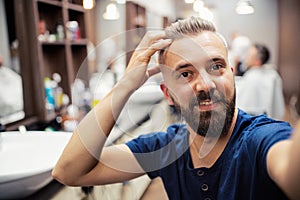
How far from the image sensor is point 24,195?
0.98 meters

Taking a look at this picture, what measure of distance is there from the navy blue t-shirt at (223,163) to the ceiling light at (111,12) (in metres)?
1.41

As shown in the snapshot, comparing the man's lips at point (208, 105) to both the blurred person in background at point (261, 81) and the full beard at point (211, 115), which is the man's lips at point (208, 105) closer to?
the full beard at point (211, 115)

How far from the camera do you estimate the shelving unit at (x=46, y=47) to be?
1535mm

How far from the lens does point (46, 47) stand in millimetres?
1771

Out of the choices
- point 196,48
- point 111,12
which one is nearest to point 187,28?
point 196,48

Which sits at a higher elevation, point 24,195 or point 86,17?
point 86,17

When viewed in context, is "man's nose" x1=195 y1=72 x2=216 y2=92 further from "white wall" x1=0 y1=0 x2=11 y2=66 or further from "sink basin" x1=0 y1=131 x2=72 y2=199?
"white wall" x1=0 y1=0 x2=11 y2=66

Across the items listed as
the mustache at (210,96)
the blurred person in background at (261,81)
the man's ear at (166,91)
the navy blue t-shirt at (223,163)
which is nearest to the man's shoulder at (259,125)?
the navy blue t-shirt at (223,163)

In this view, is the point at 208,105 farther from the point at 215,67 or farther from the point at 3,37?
the point at 3,37

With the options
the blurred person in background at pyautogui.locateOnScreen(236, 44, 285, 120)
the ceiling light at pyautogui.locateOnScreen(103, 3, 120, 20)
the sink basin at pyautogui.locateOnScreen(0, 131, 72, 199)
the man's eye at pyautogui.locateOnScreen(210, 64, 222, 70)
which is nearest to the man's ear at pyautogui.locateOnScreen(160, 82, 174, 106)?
the man's eye at pyautogui.locateOnScreen(210, 64, 222, 70)

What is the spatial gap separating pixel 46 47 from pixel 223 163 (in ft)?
4.47

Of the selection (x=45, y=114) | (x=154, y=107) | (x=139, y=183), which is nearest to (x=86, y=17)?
(x=45, y=114)

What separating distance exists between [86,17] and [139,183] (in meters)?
1.38

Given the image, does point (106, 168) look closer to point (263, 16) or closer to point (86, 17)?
point (86, 17)
